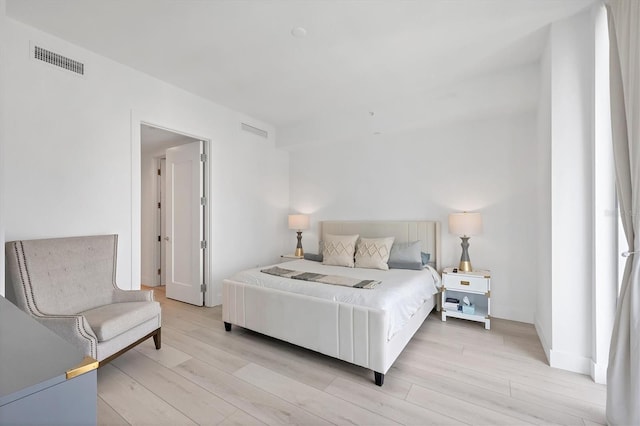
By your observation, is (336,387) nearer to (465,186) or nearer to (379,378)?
(379,378)

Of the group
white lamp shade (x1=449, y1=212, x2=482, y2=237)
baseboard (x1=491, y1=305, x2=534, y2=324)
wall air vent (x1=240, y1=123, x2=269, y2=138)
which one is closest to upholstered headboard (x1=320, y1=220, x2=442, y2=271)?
white lamp shade (x1=449, y1=212, x2=482, y2=237)

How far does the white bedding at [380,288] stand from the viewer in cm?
221

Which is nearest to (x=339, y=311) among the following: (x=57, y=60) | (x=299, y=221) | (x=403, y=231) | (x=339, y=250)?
(x=339, y=250)

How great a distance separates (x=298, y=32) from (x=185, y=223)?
9.59ft

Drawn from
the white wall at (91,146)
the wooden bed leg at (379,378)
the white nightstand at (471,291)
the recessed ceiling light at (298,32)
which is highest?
the recessed ceiling light at (298,32)

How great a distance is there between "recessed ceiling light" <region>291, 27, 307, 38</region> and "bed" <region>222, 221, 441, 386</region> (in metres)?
2.17

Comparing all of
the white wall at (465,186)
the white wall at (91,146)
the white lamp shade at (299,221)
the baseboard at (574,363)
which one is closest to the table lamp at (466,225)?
the white wall at (465,186)

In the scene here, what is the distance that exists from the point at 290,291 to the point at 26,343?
188cm

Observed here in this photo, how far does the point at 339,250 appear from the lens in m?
3.69

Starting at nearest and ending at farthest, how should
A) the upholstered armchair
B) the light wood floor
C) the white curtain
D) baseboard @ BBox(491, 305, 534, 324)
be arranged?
the white curtain < the light wood floor < the upholstered armchair < baseboard @ BBox(491, 305, 534, 324)

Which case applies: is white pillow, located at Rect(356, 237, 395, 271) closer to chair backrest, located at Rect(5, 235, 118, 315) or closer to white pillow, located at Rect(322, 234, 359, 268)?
white pillow, located at Rect(322, 234, 359, 268)

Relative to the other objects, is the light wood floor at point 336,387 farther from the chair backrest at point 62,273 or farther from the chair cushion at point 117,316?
the chair backrest at point 62,273

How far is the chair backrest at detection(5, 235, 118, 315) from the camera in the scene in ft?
6.62

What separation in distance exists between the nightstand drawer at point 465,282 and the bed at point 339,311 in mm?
131
